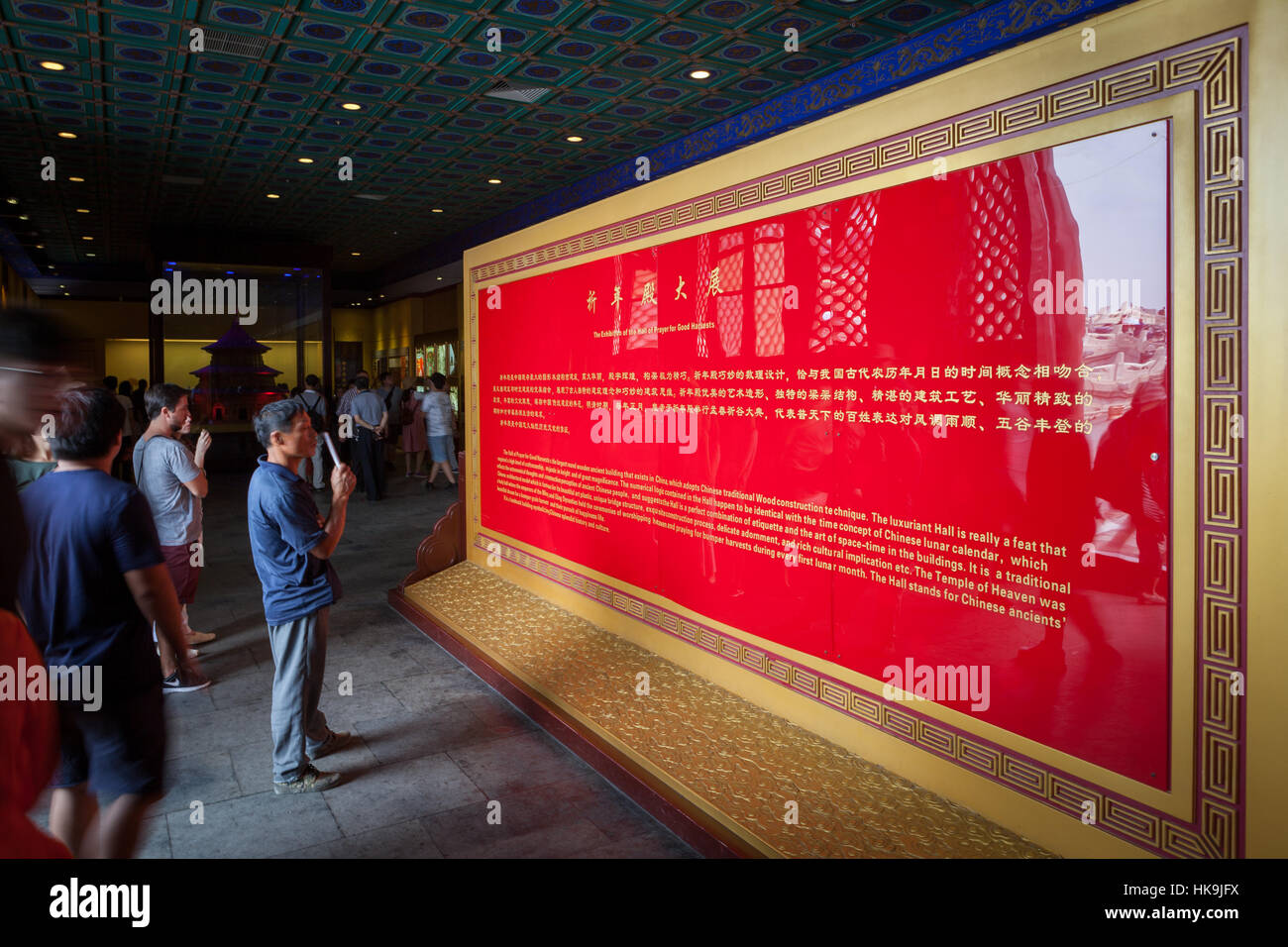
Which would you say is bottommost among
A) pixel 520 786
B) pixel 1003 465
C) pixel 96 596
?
pixel 520 786

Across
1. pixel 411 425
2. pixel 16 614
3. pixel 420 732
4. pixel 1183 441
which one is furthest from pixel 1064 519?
pixel 411 425

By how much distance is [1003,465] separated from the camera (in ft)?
7.77

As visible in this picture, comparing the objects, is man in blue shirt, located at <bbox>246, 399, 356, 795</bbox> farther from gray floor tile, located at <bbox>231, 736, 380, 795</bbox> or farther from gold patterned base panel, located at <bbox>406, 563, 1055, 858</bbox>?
gold patterned base panel, located at <bbox>406, 563, 1055, 858</bbox>

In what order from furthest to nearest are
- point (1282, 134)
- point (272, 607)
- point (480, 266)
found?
point (480, 266)
point (272, 607)
point (1282, 134)

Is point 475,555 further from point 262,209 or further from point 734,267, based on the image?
point 262,209

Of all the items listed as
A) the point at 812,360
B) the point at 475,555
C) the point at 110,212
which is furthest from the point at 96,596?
Result: the point at 110,212

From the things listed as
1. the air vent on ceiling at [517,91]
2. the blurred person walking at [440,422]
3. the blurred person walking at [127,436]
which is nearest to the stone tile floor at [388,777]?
the air vent on ceiling at [517,91]

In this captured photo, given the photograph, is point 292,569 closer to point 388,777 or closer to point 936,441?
point 388,777

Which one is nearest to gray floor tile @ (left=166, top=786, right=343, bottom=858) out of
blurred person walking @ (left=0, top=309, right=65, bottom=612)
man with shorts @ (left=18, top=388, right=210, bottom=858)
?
man with shorts @ (left=18, top=388, right=210, bottom=858)

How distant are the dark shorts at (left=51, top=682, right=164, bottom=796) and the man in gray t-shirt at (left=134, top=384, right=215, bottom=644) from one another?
7.01ft

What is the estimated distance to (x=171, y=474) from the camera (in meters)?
4.00

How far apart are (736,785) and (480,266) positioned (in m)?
4.42
